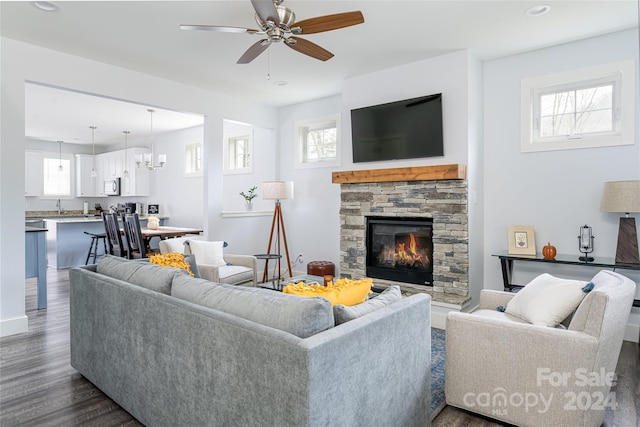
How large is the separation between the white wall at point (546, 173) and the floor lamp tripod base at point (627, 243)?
0.26 metres

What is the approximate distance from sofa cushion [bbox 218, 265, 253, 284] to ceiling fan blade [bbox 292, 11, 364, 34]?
255 cm

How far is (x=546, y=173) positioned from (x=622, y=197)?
783 mm

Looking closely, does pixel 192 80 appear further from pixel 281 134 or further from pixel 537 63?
pixel 537 63

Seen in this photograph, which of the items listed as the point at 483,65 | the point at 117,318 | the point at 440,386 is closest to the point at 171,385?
the point at 117,318

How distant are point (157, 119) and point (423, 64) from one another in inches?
193

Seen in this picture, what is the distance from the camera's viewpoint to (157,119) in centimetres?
679

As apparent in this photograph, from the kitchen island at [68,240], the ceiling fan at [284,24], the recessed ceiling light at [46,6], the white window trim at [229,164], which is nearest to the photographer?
the ceiling fan at [284,24]

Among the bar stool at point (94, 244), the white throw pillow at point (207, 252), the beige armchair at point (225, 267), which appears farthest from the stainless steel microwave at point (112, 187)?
the white throw pillow at point (207, 252)

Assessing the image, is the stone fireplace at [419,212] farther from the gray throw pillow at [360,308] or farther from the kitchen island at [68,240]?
the kitchen island at [68,240]

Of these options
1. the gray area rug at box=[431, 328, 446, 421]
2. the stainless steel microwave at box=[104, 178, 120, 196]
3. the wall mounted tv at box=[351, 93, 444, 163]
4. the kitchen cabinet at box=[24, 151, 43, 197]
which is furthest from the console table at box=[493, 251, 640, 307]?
the kitchen cabinet at box=[24, 151, 43, 197]

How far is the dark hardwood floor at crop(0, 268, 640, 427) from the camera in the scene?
210cm

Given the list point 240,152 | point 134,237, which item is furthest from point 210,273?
point 240,152

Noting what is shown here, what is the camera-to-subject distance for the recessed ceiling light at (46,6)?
2.88 metres

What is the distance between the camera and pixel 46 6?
9.66 feet
